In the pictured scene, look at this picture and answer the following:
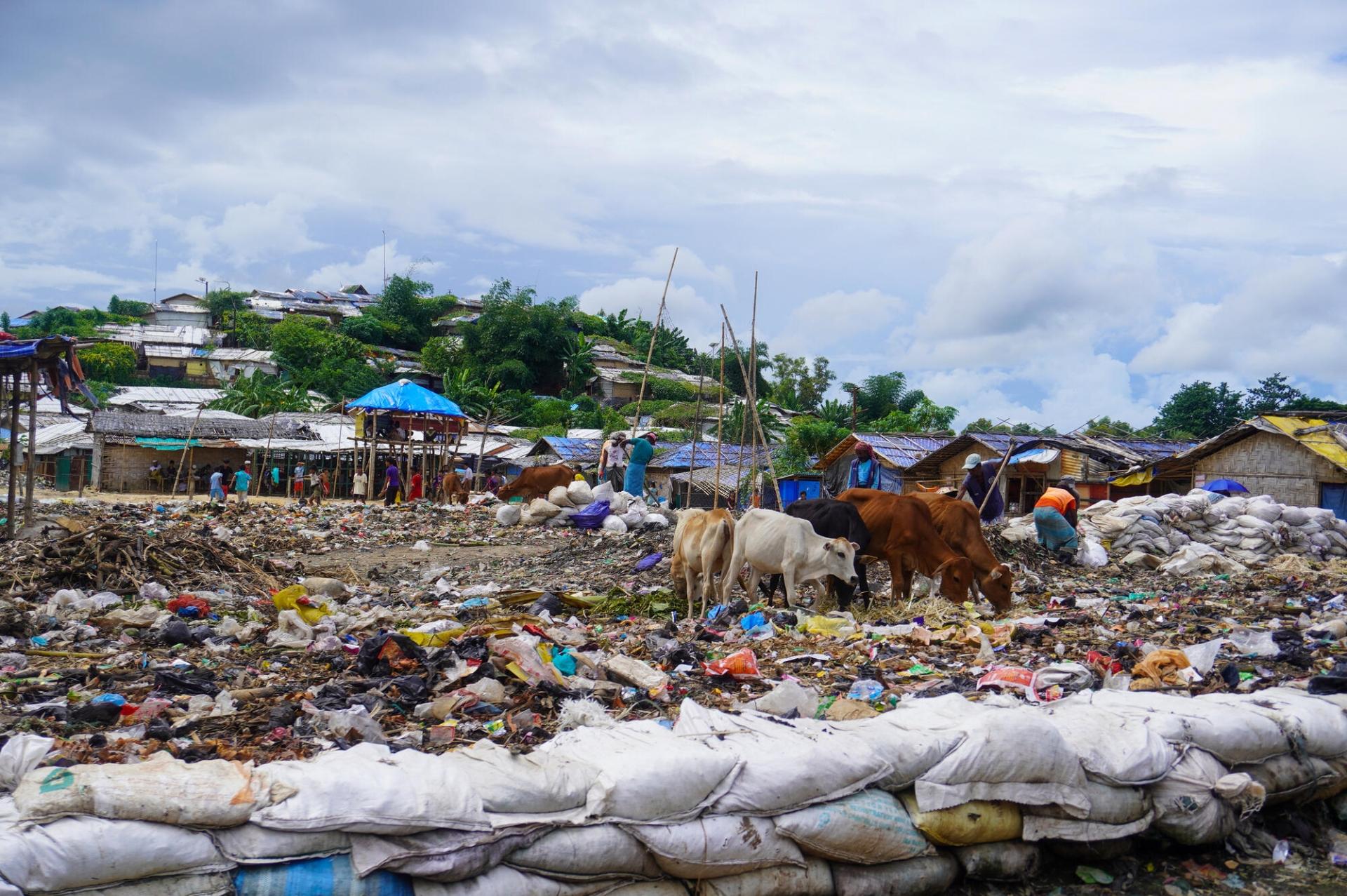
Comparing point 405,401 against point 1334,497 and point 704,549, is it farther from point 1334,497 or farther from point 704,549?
point 1334,497

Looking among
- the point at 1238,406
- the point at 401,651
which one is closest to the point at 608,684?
the point at 401,651

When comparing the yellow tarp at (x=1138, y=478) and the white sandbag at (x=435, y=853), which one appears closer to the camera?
the white sandbag at (x=435, y=853)

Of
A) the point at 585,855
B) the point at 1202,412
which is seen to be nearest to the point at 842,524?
the point at 585,855

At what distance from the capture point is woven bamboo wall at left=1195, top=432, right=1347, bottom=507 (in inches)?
766

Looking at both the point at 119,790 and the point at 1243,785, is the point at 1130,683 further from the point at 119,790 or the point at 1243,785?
the point at 119,790

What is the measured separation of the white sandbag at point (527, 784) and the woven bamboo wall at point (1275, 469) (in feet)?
64.3

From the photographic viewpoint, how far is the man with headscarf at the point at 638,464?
17.0m

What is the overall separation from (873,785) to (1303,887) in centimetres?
189

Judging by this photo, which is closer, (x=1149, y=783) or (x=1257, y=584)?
(x=1149, y=783)

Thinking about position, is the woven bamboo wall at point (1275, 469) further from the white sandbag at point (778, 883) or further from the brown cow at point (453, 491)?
the white sandbag at point (778, 883)

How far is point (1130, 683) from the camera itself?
247 inches

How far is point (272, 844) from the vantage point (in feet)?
11.0

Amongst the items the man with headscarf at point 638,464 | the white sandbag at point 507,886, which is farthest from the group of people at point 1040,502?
the white sandbag at point 507,886

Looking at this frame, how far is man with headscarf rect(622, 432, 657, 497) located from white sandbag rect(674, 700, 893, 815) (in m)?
12.5
